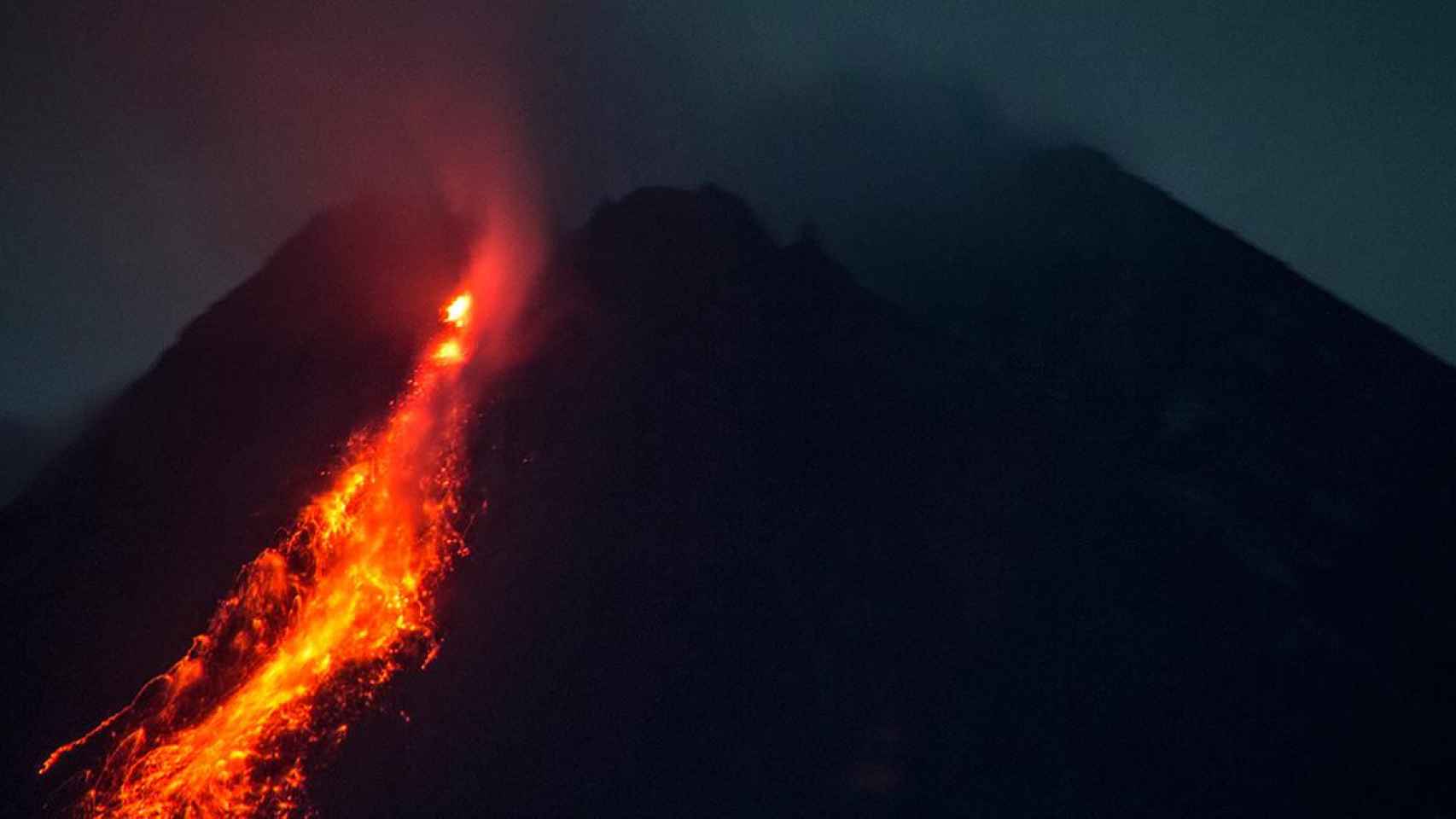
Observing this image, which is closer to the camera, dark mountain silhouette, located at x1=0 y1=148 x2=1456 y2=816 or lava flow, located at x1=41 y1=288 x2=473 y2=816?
lava flow, located at x1=41 y1=288 x2=473 y2=816

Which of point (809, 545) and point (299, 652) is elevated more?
point (809, 545)

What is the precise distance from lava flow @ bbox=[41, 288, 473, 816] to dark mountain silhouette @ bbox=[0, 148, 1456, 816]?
32.3 inches

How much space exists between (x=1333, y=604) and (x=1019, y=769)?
11051 mm

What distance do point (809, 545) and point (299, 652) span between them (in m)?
11.2

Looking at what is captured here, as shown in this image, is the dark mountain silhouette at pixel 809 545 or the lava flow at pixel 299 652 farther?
the dark mountain silhouette at pixel 809 545

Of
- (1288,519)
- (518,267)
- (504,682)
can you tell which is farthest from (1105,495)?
(518,267)

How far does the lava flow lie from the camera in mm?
18703

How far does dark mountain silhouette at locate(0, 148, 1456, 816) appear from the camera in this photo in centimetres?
1958

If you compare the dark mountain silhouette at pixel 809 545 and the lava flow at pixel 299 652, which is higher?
the dark mountain silhouette at pixel 809 545

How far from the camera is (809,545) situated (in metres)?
23.1

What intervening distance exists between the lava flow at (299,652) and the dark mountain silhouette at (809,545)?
82cm

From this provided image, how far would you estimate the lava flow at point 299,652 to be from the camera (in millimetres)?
18703

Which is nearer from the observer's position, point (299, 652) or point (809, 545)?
point (299, 652)

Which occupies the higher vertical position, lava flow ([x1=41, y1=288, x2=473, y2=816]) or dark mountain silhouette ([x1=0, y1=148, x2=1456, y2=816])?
dark mountain silhouette ([x1=0, y1=148, x2=1456, y2=816])
